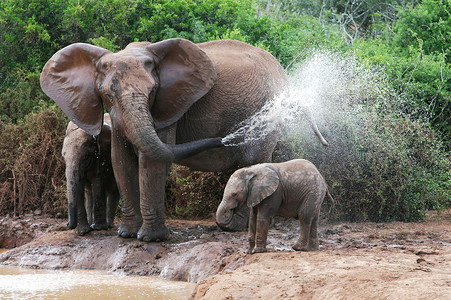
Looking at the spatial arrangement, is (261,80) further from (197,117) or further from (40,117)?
(40,117)

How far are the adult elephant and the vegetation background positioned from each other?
1595 millimetres

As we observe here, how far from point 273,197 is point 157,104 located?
2291mm

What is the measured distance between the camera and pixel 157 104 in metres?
9.27

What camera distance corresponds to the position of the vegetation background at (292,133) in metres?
11.1

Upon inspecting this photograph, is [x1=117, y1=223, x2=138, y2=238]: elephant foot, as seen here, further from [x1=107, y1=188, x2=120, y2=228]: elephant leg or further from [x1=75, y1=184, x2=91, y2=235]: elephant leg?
[x1=107, y1=188, x2=120, y2=228]: elephant leg

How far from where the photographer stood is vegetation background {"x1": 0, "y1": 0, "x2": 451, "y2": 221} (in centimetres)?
1113

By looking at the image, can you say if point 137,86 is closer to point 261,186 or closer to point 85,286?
point 261,186

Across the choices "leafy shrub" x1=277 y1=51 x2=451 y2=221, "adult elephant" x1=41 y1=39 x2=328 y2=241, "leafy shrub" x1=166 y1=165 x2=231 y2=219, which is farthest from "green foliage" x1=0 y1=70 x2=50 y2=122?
"leafy shrub" x1=277 y1=51 x2=451 y2=221

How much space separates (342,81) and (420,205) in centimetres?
226

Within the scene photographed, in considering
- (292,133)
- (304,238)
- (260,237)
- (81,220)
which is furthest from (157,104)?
(292,133)

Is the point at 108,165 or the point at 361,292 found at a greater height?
the point at 108,165

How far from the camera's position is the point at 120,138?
8.98 m

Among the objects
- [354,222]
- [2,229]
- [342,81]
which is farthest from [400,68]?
[2,229]

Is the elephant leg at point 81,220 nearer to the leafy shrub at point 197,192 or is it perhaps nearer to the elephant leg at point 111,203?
the elephant leg at point 111,203
